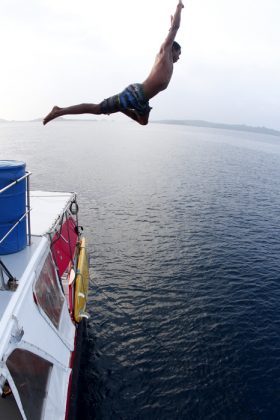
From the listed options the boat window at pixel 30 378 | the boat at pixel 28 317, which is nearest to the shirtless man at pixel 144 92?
the boat at pixel 28 317

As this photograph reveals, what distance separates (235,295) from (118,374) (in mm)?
10579

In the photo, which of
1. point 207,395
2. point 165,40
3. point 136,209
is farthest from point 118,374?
point 136,209

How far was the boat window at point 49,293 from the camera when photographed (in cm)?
835

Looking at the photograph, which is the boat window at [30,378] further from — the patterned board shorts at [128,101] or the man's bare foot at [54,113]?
the patterned board shorts at [128,101]

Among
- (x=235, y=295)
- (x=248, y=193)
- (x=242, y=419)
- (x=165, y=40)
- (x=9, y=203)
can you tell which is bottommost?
(x=242, y=419)

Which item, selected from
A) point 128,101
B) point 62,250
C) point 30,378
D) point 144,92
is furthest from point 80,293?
point 144,92

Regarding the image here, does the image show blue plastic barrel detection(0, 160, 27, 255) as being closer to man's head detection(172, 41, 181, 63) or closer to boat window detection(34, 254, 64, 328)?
boat window detection(34, 254, 64, 328)

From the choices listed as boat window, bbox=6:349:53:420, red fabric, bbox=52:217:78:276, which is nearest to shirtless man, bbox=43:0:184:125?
boat window, bbox=6:349:53:420

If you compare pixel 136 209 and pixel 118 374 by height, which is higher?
pixel 136 209

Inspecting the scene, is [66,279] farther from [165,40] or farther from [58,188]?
[58,188]

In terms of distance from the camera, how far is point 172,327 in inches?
787

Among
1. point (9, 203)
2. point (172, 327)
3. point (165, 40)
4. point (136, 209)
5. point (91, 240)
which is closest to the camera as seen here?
point (165, 40)

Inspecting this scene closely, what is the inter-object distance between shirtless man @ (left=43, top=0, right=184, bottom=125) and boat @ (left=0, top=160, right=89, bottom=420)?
2407mm

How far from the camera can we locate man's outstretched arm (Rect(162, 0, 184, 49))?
21.4 feet
